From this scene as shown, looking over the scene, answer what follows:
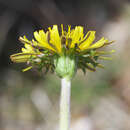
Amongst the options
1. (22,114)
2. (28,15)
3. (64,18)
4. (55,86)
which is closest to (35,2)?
(28,15)

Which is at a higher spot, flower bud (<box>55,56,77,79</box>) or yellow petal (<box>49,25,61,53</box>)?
yellow petal (<box>49,25,61,53</box>)

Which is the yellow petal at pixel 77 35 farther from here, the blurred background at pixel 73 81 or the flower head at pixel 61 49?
the blurred background at pixel 73 81

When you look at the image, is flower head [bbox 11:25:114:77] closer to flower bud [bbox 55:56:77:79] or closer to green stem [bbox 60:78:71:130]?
flower bud [bbox 55:56:77:79]

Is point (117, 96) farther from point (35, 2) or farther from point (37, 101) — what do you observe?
point (35, 2)

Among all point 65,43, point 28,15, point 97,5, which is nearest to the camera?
point 65,43

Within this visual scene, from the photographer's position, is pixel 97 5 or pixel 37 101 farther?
pixel 97 5

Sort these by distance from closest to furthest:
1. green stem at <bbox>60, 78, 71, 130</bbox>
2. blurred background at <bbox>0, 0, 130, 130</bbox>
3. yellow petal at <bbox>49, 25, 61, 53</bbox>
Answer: green stem at <bbox>60, 78, 71, 130</bbox>, yellow petal at <bbox>49, 25, 61, 53</bbox>, blurred background at <bbox>0, 0, 130, 130</bbox>

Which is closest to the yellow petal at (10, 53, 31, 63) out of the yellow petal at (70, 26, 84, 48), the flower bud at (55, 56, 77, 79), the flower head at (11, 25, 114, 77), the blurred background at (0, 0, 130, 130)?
the flower head at (11, 25, 114, 77)
